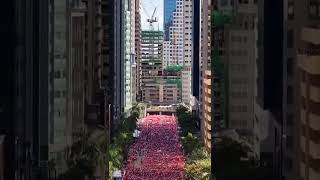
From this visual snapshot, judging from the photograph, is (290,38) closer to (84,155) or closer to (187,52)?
(84,155)

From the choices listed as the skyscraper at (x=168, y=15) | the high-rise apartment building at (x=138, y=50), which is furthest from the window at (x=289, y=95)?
the skyscraper at (x=168, y=15)

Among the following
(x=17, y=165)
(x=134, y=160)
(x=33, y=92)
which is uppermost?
(x=33, y=92)

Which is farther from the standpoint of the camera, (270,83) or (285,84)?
(270,83)

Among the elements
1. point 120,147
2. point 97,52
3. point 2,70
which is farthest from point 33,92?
point 120,147

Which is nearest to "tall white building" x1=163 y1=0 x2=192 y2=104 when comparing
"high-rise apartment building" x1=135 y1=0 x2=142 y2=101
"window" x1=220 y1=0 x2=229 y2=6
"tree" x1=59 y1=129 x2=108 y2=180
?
"high-rise apartment building" x1=135 y1=0 x2=142 y2=101

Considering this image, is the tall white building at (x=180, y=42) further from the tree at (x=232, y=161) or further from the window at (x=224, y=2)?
the window at (x=224, y=2)

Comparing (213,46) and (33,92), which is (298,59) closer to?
(33,92)

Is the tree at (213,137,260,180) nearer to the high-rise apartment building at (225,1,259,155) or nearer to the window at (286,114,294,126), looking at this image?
the high-rise apartment building at (225,1,259,155)
